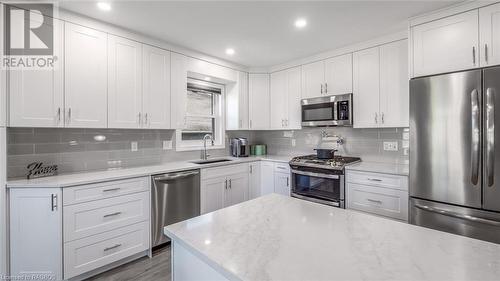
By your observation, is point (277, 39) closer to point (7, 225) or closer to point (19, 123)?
point (19, 123)

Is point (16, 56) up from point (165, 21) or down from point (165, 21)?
down

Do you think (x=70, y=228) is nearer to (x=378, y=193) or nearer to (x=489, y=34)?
(x=378, y=193)

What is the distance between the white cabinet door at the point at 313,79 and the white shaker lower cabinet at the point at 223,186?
58.8 inches

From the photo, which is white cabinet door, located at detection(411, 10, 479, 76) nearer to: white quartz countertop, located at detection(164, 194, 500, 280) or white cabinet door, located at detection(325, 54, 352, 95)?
white cabinet door, located at detection(325, 54, 352, 95)

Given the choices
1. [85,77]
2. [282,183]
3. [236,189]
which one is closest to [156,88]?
[85,77]

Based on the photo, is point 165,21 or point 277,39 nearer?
point 165,21

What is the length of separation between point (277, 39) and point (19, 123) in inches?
107

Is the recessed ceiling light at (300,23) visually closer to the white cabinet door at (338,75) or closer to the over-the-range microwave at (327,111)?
the white cabinet door at (338,75)

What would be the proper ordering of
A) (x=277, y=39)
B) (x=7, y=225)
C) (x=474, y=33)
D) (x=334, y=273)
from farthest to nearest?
(x=277, y=39) → (x=474, y=33) → (x=7, y=225) → (x=334, y=273)

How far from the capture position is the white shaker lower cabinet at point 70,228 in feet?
6.22

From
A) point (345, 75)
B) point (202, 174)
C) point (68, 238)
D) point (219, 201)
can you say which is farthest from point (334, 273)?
point (345, 75)

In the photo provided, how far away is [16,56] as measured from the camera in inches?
76.5

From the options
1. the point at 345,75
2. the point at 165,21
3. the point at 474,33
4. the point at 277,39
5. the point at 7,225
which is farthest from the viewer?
the point at 345,75

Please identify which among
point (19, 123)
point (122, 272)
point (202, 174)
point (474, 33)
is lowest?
point (122, 272)
